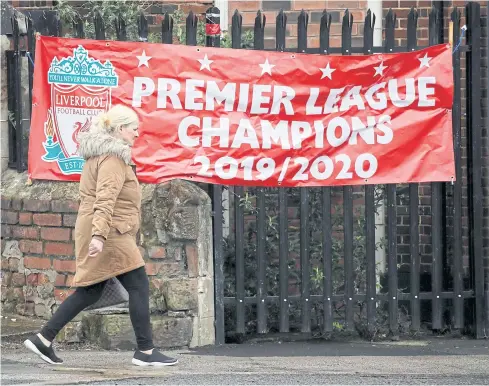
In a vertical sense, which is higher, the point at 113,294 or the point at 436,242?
the point at 436,242

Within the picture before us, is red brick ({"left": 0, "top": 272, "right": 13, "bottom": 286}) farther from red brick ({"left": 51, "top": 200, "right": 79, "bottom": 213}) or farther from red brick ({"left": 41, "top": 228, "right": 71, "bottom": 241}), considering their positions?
red brick ({"left": 51, "top": 200, "right": 79, "bottom": 213})

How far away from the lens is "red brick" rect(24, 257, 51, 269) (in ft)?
25.0

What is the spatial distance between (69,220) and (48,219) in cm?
24

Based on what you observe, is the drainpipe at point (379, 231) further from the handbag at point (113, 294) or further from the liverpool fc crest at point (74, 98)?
the handbag at point (113, 294)

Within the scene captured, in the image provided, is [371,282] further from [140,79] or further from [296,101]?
[140,79]

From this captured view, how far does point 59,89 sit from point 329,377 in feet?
9.39

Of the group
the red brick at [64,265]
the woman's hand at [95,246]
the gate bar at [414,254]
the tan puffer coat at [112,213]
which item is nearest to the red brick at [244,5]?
the gate bar at [414,254]

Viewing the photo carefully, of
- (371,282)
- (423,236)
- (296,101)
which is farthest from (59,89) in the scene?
(423,236)

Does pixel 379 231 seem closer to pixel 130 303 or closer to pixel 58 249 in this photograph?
pixel 58 249

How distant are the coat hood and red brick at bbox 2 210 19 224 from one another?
6.22ft

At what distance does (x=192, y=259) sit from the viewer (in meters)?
7.27

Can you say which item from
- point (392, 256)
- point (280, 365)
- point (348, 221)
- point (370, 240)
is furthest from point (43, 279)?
point (392, 256)

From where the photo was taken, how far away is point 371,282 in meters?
7.56

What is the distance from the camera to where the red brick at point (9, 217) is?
312 inches
